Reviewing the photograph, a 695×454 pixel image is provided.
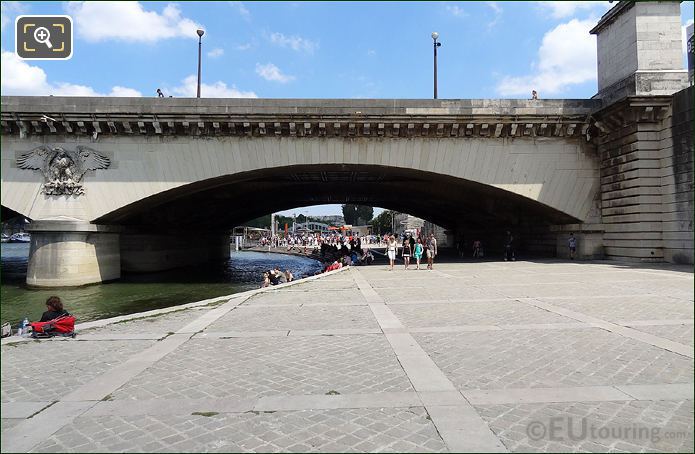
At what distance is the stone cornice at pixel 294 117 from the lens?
2156 cm

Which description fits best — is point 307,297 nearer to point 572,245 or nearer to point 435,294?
point 435,294

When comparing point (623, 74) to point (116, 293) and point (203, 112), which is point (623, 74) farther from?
point (116, 293)

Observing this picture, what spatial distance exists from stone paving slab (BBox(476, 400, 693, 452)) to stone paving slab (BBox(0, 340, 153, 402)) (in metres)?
5.15

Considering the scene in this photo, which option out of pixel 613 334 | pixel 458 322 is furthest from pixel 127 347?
pixel 613 334

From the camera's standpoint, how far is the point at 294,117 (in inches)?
869

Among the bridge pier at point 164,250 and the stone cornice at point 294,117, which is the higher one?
the stone cornice at point 294,117

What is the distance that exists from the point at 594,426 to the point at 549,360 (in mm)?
1943

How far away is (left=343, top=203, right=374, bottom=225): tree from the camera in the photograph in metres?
176

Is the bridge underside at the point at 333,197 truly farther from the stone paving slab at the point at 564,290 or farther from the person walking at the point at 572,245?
the stone paving slab at the point at 564,290

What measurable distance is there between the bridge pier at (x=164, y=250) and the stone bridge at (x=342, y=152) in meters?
5.38

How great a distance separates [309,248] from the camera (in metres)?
66.6

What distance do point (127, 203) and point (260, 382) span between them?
20.2 metres

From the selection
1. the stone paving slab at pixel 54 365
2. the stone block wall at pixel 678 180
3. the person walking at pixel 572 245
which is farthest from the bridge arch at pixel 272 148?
the stone paving slab at pixel 54 365

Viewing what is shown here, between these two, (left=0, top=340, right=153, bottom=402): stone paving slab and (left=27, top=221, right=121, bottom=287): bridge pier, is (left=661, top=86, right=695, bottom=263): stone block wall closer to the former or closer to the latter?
(left=0, top=340, right=153, bottom=402): stone paving slab
